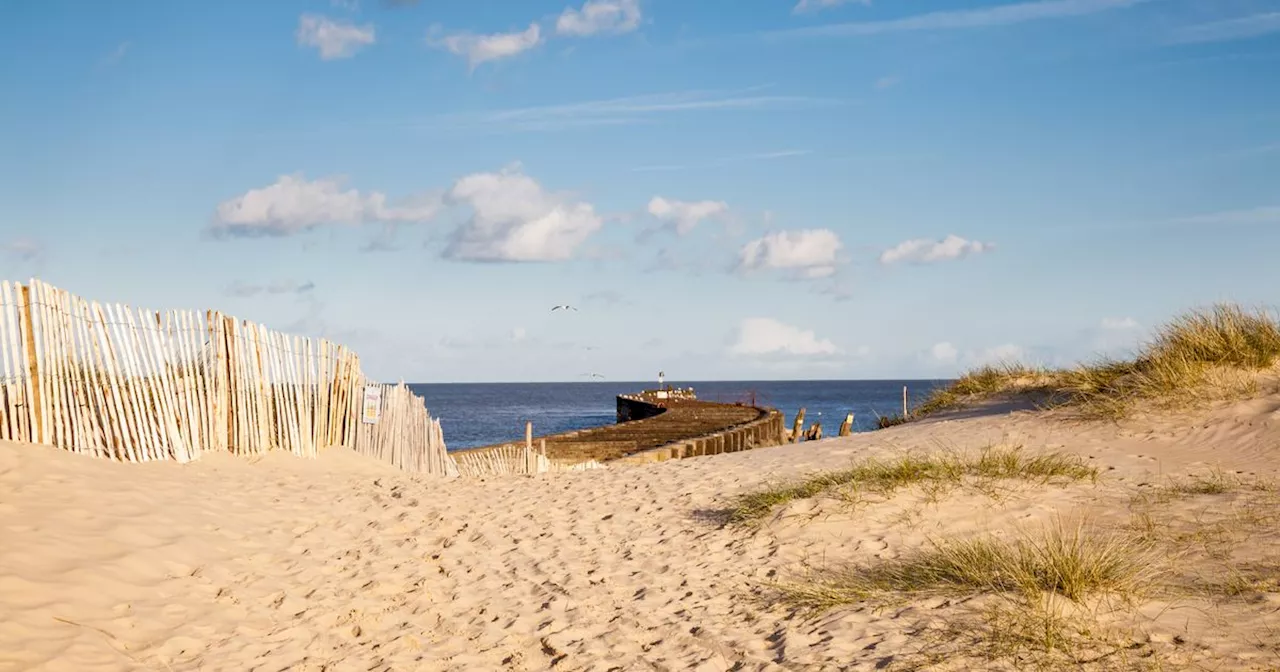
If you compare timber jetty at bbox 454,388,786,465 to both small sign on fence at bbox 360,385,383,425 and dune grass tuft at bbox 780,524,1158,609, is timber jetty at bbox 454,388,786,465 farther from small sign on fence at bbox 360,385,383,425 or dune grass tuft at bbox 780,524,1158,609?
dune grass tuft at bbox 780,524,1158,609

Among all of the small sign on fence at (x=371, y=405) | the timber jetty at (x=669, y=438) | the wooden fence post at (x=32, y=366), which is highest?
the wooden fence post at (x=32, y=366)

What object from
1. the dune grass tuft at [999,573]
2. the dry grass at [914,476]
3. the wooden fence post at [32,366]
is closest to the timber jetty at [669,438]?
the dry grass at [914,476]

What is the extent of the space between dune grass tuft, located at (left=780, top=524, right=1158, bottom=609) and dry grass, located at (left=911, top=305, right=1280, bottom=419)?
523 cm

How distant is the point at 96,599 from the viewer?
6254 millimetres

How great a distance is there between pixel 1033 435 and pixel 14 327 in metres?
9.94

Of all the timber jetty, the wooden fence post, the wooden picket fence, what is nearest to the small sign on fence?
the wooden picket fence

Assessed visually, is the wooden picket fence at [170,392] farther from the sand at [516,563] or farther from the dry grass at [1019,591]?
the dry grass at [1019,591]

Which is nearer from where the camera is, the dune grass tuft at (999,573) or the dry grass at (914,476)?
the dune grass tuft at (999,573)

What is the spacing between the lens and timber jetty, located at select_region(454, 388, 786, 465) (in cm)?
1903

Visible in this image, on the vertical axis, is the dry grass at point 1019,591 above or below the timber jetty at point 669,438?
above

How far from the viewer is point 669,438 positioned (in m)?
23.9

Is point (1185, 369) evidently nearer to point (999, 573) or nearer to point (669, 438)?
point (999, 573)

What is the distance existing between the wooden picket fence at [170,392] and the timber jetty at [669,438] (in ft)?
14.1

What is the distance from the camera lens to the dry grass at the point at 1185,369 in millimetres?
10680
